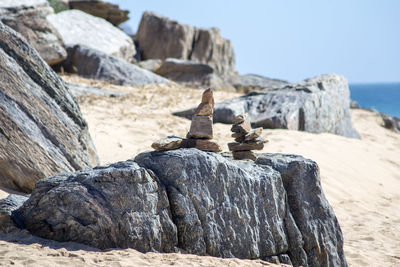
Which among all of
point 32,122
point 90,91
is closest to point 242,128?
point 32,122

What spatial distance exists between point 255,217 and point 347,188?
427 cm

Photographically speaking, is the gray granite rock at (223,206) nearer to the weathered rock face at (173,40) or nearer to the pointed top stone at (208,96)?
the pointed top stone at (208,96)

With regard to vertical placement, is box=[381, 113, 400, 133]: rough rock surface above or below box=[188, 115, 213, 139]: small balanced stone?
below

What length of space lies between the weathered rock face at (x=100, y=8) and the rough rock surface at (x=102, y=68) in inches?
318

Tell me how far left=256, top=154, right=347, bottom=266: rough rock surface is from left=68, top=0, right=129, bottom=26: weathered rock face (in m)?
18.9

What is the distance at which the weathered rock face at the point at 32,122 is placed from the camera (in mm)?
5023

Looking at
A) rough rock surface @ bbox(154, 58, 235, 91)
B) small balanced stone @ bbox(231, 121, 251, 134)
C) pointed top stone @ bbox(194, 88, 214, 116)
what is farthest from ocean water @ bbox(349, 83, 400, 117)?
pointed top stone @ bbox(194, 88, 214, 116)

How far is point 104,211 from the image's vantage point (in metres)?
3.58

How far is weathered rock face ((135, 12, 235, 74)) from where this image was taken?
19812 mm

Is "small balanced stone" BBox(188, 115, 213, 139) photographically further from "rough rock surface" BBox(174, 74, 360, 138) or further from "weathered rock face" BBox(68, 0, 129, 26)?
"weathered rock face" BBox(68, 0, 129, 26)

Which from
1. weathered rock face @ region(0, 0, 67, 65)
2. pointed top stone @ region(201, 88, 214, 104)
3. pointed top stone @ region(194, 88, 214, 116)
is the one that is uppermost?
weathered rock face @ region(0, 0, 67, 65)

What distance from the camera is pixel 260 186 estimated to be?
4285 mm

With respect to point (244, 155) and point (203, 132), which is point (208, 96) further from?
point (244, 155)

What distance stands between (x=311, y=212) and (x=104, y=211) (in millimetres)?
2128
